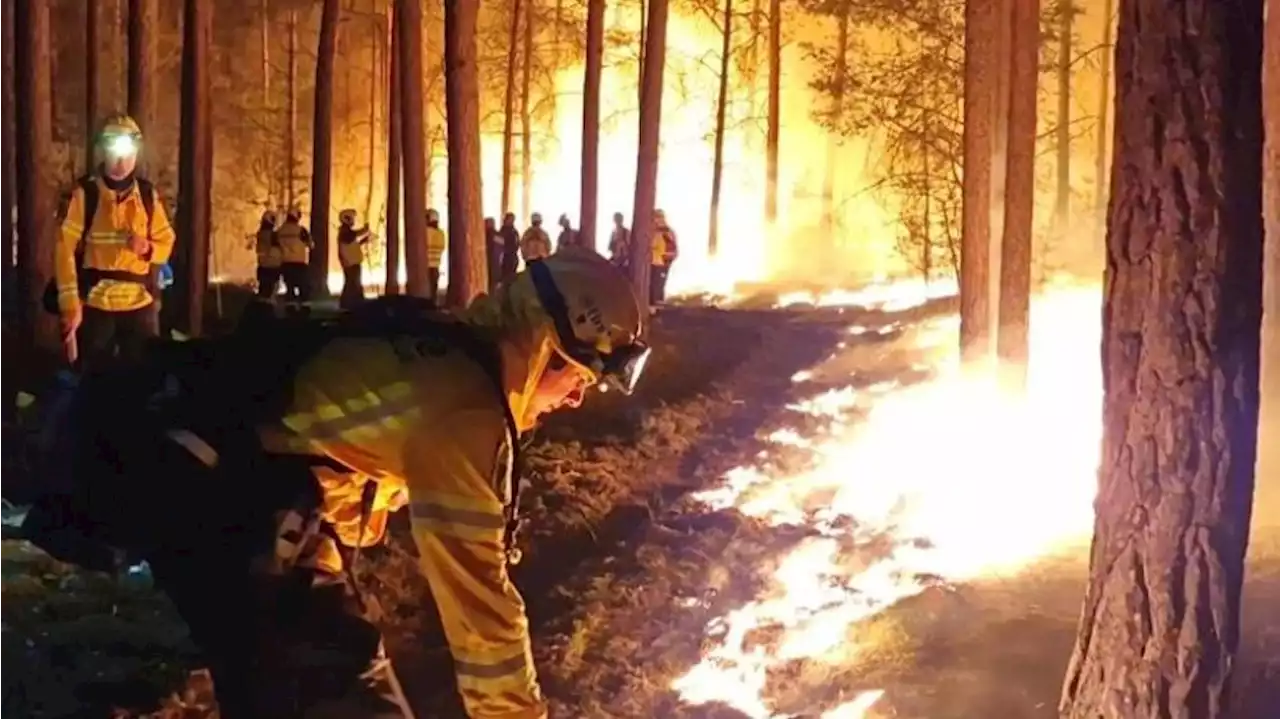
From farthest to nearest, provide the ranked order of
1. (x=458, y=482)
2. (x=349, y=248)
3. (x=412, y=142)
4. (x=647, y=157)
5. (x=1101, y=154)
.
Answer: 1. (x=1101, y=154)
2. (x=349, y=248)
3. (x=647, y=157)
4. (x=412, y=142)
5. (x=458, y=482)

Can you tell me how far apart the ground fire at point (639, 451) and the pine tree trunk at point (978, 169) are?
0.13 ft

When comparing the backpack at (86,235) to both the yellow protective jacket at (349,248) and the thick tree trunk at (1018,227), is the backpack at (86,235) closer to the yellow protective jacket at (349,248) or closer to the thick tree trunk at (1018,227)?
the thick tree trunk at (1018,227)

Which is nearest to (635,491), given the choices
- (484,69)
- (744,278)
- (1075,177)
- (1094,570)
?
(1094,570)

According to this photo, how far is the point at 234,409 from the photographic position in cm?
324

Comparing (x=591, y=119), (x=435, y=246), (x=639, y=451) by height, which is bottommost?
(x=639, y=451)

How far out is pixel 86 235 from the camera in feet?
26.5

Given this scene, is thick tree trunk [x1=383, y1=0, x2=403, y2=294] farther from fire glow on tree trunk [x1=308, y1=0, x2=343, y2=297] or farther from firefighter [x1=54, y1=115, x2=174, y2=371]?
firefighter [x1=54, y1=115, x2=174, y2=371]

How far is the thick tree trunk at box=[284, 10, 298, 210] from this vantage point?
35781 millimetres

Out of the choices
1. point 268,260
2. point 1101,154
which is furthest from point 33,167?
point 1101,154

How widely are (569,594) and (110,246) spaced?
3.37 metres

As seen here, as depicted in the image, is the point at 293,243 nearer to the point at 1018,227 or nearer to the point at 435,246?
the point at 435,246

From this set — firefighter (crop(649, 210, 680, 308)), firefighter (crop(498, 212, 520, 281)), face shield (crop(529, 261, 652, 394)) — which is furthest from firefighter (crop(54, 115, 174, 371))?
firefighter (crop(649, 210, 680, 308))

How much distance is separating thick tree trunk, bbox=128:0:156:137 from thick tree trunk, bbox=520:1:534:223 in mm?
18253

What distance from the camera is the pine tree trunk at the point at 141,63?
14.9 metres
